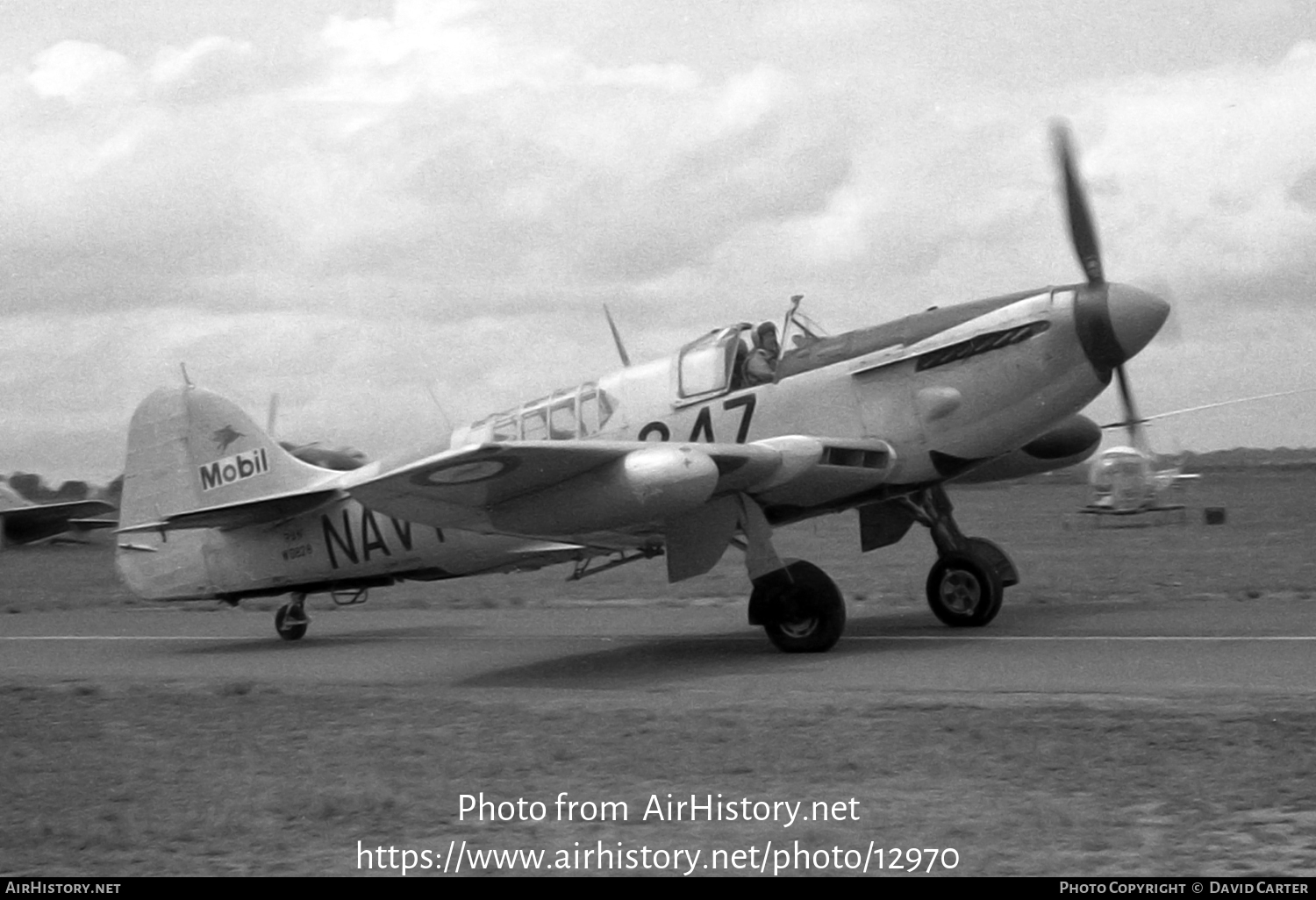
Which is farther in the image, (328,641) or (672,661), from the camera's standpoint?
(328,641)

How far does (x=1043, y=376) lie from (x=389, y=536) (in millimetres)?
6559

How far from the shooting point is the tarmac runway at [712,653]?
33.1 ft

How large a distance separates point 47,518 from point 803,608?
10.2m

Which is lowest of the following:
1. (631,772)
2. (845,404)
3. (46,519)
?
(631,772)

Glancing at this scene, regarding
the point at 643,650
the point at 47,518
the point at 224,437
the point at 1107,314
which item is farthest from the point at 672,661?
the point at 47,518

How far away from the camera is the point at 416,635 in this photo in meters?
15.9

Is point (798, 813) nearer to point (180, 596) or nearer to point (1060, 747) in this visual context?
point (1060, 747)

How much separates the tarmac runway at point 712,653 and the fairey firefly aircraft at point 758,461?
80 cm

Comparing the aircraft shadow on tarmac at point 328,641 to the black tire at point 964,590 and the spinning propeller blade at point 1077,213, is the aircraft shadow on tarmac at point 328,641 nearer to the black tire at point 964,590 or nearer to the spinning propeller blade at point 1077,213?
the black tire at point 964,590

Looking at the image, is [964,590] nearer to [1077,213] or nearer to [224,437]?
[1077,213]

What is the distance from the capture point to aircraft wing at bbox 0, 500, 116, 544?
17078mm

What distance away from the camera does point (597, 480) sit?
36.8 ft

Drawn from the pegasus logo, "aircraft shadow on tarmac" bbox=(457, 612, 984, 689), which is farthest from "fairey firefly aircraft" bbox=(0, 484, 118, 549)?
"aircraft shadow on tarmac" bbox=(457, 612, 984, 689)

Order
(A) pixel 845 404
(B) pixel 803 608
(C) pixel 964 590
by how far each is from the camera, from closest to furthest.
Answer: (B) pixel 803 608
(A) pixel 845 404
(C) pixel 964 590
